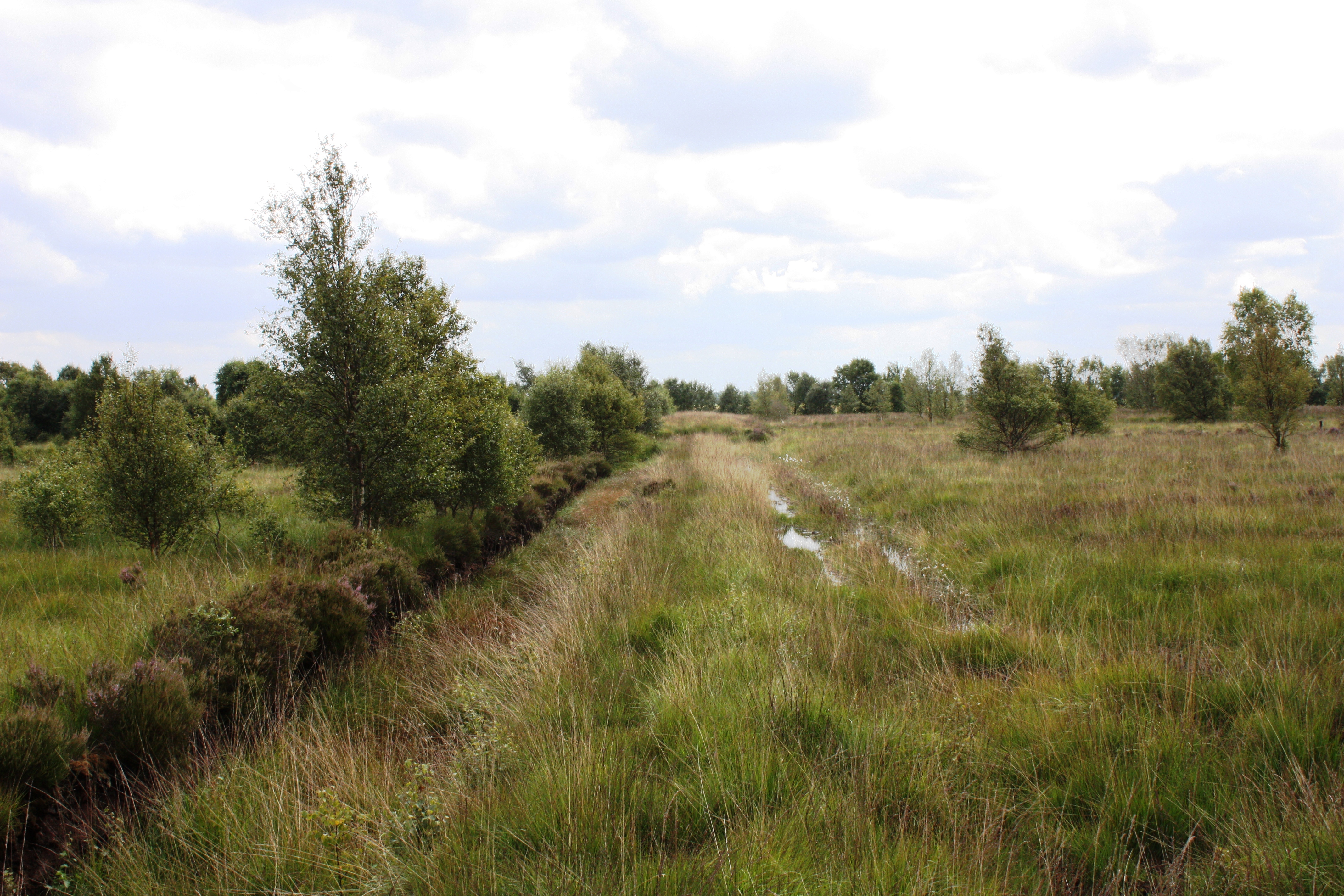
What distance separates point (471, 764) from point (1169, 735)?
13.8 feet

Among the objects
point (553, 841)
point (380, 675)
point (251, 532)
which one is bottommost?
point (380, 675)

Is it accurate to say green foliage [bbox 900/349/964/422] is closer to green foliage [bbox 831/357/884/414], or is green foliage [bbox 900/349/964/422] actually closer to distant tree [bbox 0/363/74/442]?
green foliage [bbox 831/357/884/414]

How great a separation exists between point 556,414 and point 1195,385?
47554mm

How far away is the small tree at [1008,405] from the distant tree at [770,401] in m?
39.4

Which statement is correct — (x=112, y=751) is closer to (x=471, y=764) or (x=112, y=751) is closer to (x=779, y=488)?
(x=471, y=764)

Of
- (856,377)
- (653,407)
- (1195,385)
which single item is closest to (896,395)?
(856,377)

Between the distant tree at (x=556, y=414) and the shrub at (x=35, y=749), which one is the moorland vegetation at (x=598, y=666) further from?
the distant tree at (x=556, y=414)

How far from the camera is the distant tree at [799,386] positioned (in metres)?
93.1

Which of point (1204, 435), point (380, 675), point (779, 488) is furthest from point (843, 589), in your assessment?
point (1204, 435)

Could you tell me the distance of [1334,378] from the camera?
57.6 metres

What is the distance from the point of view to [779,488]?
719 inches

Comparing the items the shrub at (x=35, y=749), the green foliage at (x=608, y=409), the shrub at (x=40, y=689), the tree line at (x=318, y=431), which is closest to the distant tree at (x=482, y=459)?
the tree line at (x=318, y=431)

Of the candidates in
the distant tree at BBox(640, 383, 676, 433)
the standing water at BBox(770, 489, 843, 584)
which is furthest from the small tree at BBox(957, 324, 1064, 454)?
the distant tree at BBox(640, 383, 676, 433)

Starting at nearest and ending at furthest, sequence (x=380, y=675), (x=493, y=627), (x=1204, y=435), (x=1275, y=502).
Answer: (x=380, y=675) < (x=493, y=627) < (x=1275, y=502) < (x=1204, y=435)
